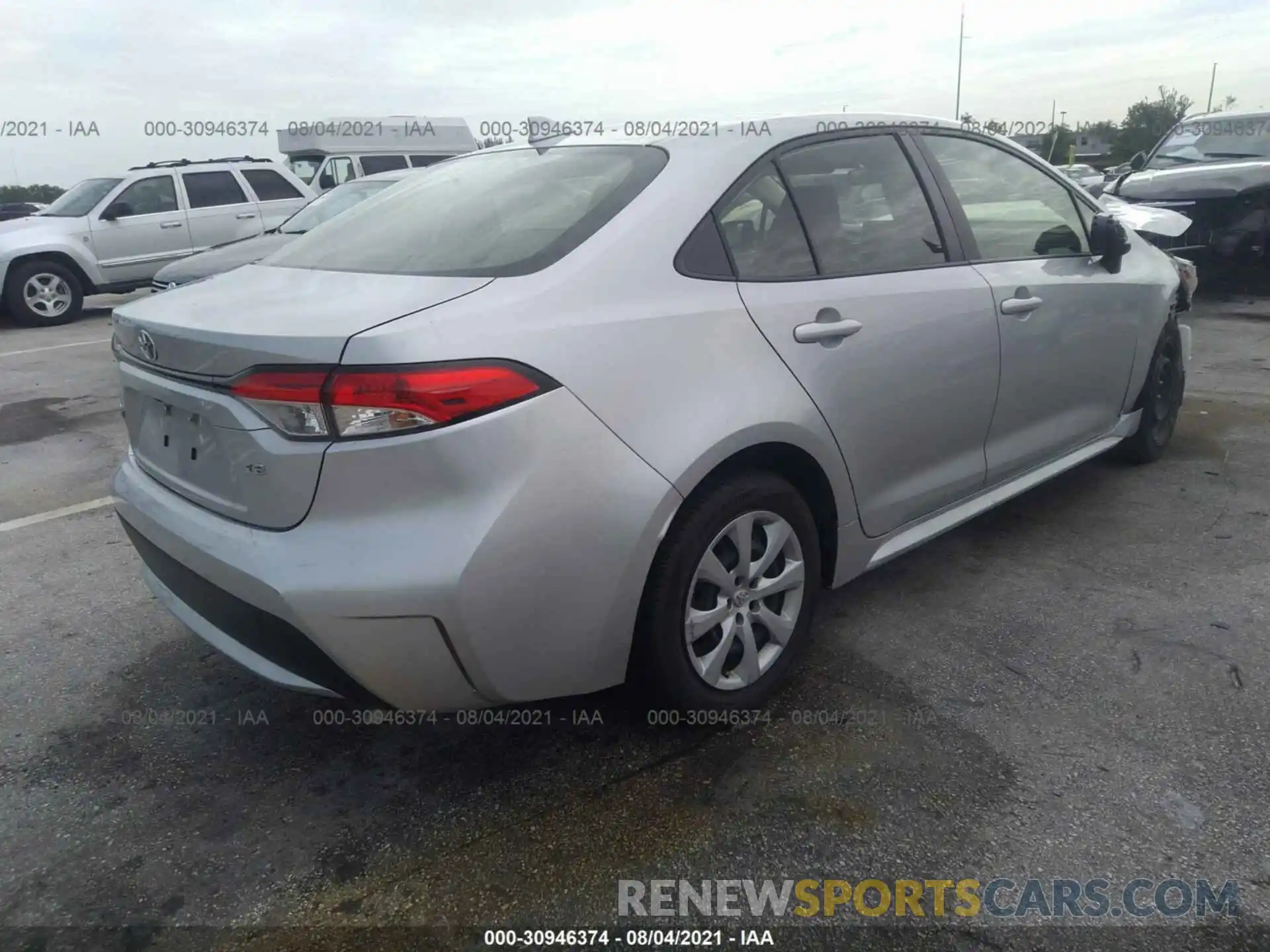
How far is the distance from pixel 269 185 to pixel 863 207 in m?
11.2

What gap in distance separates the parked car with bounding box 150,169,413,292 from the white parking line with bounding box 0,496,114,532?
231cm

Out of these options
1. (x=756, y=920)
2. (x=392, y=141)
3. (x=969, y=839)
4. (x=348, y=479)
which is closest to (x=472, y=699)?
(x=348, y=479)

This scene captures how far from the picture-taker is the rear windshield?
230cm

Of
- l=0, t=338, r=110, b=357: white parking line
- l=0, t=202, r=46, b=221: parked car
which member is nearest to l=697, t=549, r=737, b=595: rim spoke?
l=0, t=338, r=110, b=357: white parking line

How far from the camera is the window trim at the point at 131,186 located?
11.3 m

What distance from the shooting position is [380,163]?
613 inches

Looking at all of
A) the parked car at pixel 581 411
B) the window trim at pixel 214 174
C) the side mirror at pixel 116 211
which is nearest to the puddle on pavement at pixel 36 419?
the parked car at pixel 581 411

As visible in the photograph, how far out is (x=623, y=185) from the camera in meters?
2.46

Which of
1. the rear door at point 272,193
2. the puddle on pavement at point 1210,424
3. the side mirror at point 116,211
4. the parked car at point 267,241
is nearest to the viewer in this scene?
the puddle on pavement at point 1210,424

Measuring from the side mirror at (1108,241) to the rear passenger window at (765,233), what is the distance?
162cm

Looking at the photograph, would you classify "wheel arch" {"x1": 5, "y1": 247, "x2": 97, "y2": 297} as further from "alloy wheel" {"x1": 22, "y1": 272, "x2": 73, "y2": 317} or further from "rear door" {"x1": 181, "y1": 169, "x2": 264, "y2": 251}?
"rear door" {"x1": 181, "y1": 169, "x2": 264, "y2": 251}

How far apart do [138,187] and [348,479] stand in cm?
1159

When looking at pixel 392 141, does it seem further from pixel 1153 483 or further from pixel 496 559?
pixel 496 559

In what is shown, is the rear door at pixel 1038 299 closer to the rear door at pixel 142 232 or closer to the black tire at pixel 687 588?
the black tire at pixel 687 588
